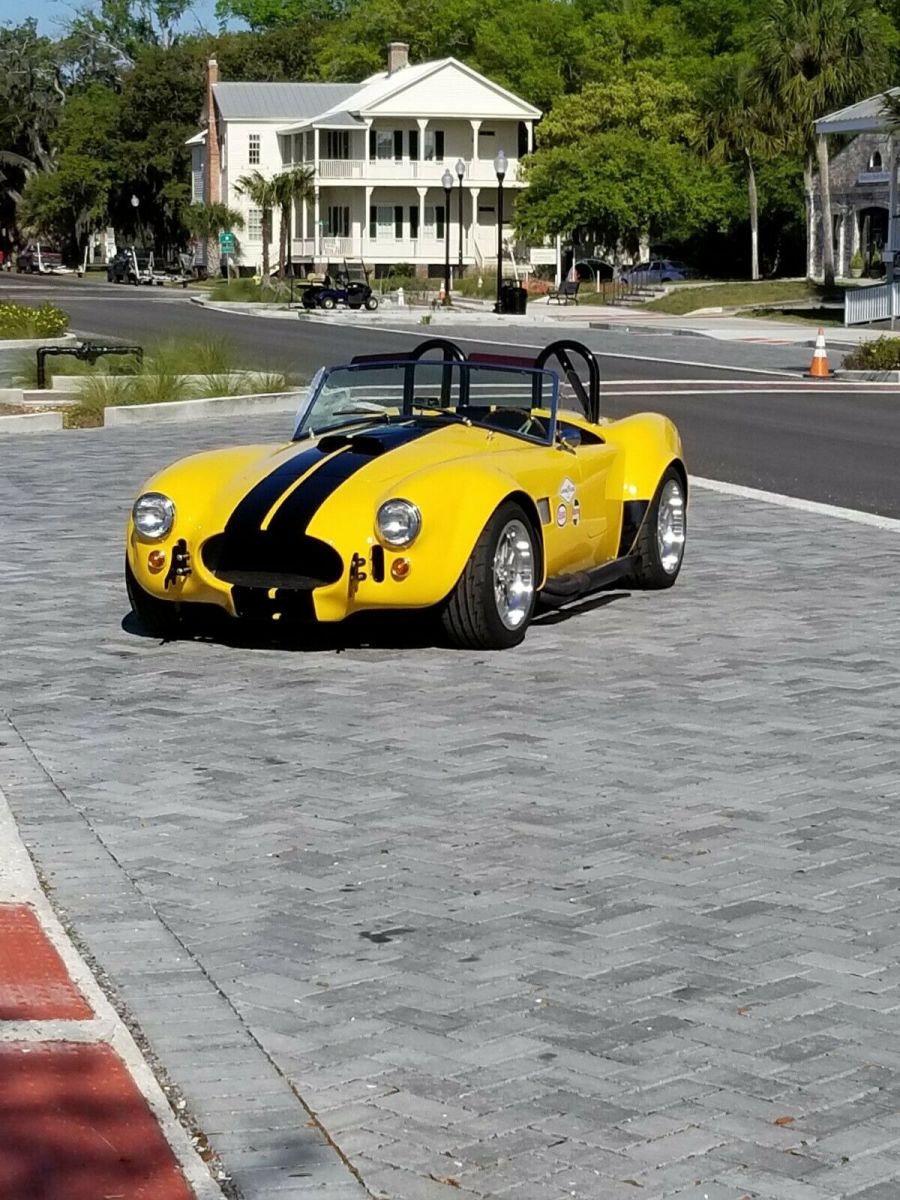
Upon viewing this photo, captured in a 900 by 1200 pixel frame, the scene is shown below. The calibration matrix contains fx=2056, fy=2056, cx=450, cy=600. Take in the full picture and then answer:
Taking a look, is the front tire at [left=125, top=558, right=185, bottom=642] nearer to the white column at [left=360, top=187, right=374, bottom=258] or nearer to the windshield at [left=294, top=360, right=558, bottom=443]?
the windshield at [left=294, top=360, right=558, bottom=443]

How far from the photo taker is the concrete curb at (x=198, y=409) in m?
21.8

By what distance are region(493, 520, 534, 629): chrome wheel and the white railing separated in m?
40.4

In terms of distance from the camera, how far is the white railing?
48.6 metres

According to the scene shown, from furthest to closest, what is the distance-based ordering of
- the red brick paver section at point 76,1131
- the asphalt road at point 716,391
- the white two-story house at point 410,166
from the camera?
the white two-story house at point 410,166
the asphalt road at point 716,391
the red brick paver section at point 76,1131

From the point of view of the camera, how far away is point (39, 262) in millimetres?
108625

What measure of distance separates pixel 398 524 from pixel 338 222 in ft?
276

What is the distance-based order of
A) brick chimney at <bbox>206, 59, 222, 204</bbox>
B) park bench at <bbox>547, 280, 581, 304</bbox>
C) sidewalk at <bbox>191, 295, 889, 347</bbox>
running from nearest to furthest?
1. sidewalk at <bbox>191, 295, 889, 347</bbox>
2. park bench at <bbox>547, 280, 581, 304</bbox>
3. brick chimney at <bbox>206, 59, 222, 204</bbox>

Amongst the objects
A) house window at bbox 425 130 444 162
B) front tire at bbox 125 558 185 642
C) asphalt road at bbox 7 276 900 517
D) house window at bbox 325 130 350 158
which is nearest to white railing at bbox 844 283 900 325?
asphalt road at bbox 7 276 900 517

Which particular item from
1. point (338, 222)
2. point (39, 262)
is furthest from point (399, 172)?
point (39, 262)

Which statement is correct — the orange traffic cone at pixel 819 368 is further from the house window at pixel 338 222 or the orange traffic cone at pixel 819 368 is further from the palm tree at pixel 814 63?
the house window at pixel 338 222

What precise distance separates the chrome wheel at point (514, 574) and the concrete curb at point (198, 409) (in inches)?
497

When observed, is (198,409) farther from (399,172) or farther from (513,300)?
(399,172)

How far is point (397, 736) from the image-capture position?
313 inches

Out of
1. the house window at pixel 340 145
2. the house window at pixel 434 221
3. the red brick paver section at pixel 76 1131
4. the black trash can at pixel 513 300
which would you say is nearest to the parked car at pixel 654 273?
the house window at pixel 434 221
